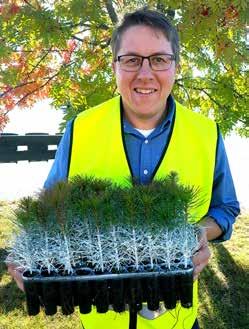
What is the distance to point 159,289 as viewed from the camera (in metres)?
1.24

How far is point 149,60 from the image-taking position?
1.65 meters

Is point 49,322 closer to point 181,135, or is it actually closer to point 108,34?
point 108,34

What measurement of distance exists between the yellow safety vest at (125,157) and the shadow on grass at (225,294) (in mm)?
2319

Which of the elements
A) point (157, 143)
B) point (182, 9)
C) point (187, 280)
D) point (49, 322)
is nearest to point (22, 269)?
point (187, 280)

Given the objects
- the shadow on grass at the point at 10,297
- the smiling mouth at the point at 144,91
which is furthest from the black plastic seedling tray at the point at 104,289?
the shadow on grass at the point at 10,297

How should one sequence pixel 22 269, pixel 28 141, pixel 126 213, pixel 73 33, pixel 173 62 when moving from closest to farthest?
pixel 126 213 < pixel 22 269 < pixel 173 62 < pixel 73 33 < pixel 28 141

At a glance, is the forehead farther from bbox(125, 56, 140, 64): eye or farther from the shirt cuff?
the shirt cuff

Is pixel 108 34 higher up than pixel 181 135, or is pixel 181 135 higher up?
pixel 108 34

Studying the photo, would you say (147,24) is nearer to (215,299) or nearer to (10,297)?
(215,299)

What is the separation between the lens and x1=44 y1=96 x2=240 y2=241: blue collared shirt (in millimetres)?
1763

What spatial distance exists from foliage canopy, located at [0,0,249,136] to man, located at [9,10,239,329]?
116cm

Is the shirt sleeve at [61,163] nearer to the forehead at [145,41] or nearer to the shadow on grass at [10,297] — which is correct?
the forehead at [145,41]

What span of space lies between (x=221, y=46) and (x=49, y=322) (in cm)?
256

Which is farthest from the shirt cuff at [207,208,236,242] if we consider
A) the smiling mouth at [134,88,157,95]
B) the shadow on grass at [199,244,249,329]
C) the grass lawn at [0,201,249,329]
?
the shadow on grass at [199,244,249,329]
